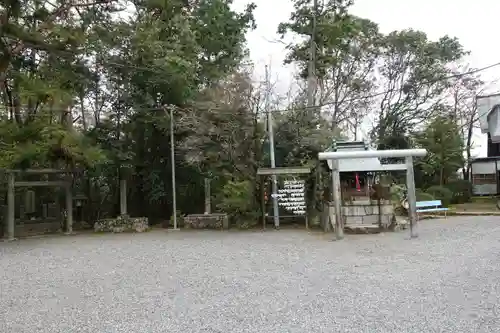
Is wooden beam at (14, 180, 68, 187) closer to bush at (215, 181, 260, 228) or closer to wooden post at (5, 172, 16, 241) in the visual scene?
wooden post at (5, 172, 16, 241)

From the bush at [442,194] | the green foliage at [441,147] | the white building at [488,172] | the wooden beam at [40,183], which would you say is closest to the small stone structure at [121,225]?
the wooden beam at [40,183]

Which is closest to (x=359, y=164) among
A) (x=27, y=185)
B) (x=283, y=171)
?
(x=283, y=171)

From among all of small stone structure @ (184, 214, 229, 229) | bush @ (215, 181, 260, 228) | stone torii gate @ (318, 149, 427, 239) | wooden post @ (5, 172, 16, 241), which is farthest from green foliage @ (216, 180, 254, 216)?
wooden post @ (5, 172, 16, 241)

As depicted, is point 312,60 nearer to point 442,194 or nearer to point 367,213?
point 442,194

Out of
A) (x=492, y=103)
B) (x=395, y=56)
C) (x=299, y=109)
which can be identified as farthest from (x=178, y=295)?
(x=395, y=56)

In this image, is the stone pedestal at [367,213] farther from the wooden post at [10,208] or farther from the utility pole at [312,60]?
the wooden post at [10,208]

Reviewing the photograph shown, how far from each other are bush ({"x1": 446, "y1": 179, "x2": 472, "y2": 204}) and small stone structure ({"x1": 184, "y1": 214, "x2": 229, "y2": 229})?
39.6ft

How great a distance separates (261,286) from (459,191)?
18.7 metres

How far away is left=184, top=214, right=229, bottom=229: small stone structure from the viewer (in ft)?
47.5

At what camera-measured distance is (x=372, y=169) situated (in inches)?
456

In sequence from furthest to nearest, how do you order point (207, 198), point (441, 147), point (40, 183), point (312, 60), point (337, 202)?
point (441, 147) → point (312, 60) → point (207, 198) → point (40, 183) → point (337, 202)

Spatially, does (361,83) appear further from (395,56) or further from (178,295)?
(178,295)

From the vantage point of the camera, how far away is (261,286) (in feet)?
19.4

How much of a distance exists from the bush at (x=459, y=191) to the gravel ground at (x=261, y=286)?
12.1m
